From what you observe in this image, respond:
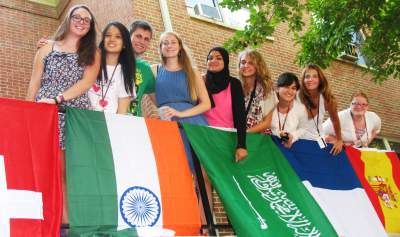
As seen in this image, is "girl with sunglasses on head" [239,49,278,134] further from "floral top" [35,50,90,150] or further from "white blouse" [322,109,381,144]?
"floral top" [35,50,90,150]

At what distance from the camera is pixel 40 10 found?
10523 millimetres

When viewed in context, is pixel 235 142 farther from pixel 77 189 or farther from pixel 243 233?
pixel 77 189

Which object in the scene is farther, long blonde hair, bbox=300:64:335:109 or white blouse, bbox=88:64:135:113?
long blonde hair, bbox=300:64:335:109

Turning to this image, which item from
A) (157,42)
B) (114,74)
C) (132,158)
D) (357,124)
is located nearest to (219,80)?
(114,74)

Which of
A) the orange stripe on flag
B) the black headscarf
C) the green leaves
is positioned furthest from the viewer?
the green leaves

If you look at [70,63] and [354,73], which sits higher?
[354,73]

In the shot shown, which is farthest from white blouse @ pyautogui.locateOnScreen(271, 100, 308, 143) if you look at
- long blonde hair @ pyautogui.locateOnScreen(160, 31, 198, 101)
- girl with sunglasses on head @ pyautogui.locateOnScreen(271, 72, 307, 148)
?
long blonde hair @ pyautogui.locateOnScreen(160, 31, 198, 101)

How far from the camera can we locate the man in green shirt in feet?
13.8

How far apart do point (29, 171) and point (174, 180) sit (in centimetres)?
112

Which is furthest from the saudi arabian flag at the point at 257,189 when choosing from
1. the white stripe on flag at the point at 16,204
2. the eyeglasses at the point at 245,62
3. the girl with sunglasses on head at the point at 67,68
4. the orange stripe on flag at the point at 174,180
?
the white stripe on flag at the point at 16,204

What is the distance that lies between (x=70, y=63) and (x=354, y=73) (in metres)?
8.79

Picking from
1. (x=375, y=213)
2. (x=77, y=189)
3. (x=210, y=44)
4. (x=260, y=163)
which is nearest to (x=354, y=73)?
(x=210, y=44)

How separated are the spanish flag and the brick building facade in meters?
2.17

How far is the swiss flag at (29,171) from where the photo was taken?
2.74 meters
